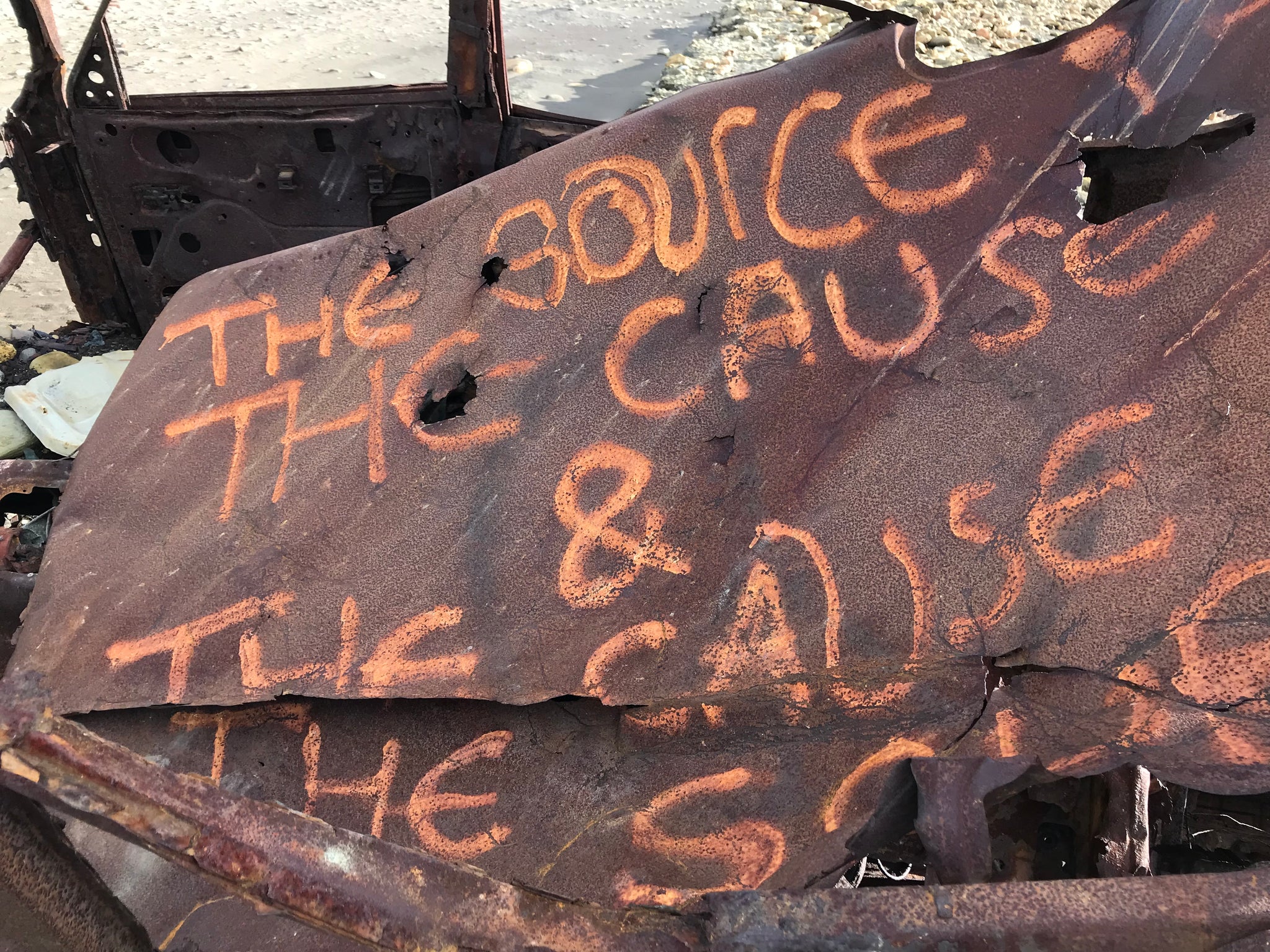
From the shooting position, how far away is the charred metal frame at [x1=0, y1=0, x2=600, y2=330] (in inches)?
136

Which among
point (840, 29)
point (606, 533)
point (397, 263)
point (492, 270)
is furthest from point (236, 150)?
point (840, 29)

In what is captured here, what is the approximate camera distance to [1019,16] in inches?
402

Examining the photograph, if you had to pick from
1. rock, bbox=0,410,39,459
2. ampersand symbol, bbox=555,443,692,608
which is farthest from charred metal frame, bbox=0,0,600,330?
ampersand symbol, bbox=555,443,692,608

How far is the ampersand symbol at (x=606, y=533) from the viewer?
1743 mm

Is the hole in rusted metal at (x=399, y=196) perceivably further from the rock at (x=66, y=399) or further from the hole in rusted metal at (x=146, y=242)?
the rock at (x=66, y=399)

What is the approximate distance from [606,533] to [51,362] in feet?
13.8

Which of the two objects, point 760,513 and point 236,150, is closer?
point 760,513

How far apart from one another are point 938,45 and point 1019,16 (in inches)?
128

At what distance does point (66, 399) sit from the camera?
4164 millimetres

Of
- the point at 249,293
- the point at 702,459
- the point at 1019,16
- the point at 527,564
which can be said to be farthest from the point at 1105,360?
the point at 1019,16

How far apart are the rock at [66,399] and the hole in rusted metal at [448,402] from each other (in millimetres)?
2705

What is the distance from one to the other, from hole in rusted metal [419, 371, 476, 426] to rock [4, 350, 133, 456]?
2.70 m

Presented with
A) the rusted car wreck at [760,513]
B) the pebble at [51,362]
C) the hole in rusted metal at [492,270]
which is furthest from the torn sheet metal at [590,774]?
the pebble at [51,362]

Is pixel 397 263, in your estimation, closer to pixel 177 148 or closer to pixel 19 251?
pixel 177 148
